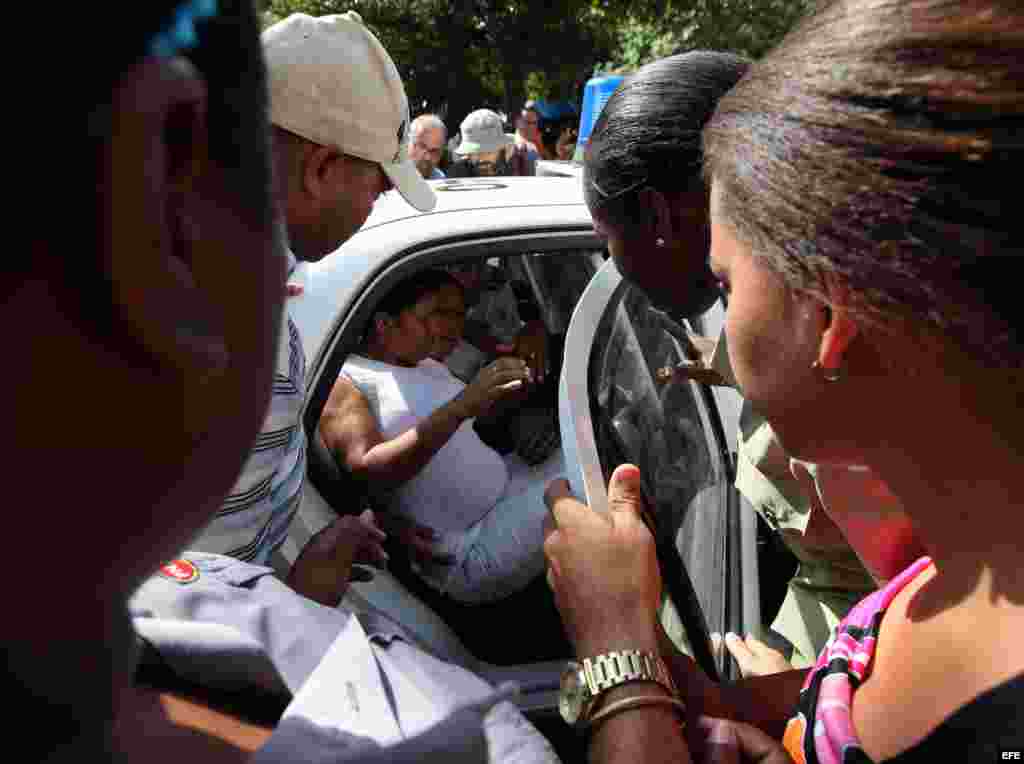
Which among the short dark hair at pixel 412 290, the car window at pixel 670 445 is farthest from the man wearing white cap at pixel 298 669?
the short dark hair at pixel 412 290

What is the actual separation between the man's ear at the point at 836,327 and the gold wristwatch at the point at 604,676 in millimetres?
560

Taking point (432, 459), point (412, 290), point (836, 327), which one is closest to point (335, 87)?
point (412, 290)

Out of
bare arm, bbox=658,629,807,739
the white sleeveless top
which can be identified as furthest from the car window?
the white sleeveless top

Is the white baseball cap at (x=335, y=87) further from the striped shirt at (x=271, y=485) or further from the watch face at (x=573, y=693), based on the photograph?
the watch face at (x=573, y=693)

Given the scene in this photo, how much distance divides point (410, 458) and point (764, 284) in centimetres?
172

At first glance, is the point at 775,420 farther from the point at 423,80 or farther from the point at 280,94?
the point at 423,80

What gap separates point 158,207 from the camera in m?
0.44

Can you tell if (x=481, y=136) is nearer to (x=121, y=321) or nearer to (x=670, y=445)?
(x=670, y=445)

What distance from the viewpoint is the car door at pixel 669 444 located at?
6.33 feet

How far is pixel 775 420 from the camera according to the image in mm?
1082

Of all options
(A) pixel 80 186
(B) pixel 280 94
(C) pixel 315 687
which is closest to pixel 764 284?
(C) pixel 315 687

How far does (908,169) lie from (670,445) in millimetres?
1697

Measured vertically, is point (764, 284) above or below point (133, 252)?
below

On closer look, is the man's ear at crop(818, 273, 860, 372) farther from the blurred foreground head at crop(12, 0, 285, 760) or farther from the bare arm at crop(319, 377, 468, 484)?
the bare arm at crop(319, 377, 468, 484)
